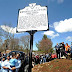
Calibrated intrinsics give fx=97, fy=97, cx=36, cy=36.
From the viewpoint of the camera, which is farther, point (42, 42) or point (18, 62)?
point (42, 42)

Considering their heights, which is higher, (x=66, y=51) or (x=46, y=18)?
(x=46, y=18)

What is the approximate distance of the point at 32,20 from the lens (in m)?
3.27

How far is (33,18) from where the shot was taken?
329cm

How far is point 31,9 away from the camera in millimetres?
3428

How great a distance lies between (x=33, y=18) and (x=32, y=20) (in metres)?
0.08

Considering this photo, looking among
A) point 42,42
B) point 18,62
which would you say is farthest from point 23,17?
point 42,42

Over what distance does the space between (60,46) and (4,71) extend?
22.6 ft

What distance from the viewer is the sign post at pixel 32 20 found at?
3.19 m

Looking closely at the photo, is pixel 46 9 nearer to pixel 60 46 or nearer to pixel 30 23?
pixel 30 23

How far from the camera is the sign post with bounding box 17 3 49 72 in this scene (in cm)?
319

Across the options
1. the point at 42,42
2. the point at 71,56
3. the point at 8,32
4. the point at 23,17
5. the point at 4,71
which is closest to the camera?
the point at 23,17

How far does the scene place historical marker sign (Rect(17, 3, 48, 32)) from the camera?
3205 millimetres

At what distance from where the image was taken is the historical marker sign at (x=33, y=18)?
3205 mm

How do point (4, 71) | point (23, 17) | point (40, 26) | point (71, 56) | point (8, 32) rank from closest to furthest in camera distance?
point (40, 26)
point (23, 17)
point (4, 71)
point (71, 56)
point (8, 32)
